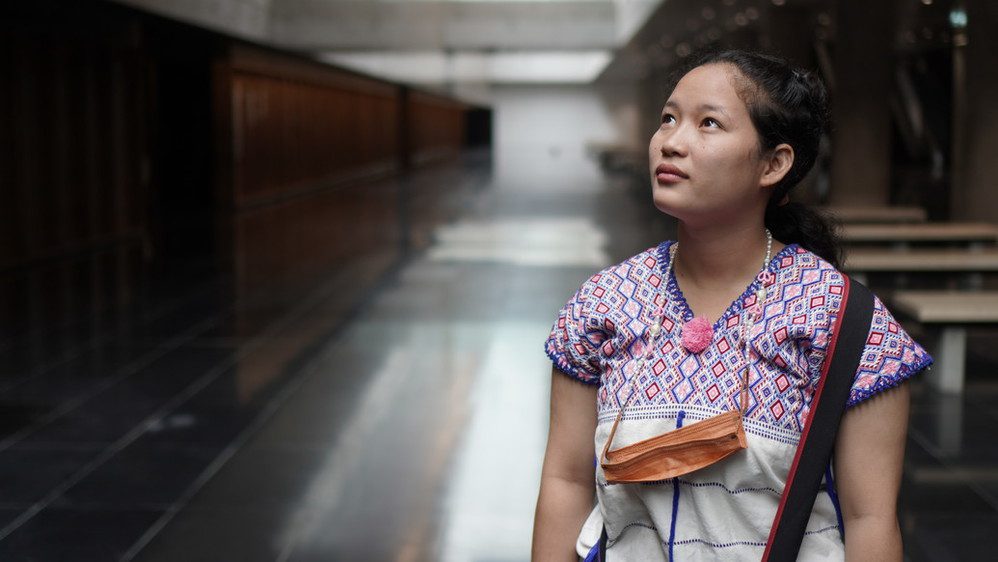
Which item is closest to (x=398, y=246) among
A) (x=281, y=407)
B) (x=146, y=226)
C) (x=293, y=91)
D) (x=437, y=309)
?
(x=146, y=226)

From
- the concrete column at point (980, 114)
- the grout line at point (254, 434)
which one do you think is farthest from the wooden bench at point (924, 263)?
the concrete column at point (980, 114)

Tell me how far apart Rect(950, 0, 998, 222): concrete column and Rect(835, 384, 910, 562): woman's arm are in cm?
1297

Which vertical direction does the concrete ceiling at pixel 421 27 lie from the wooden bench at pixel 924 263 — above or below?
above

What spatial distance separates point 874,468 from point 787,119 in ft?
1.59

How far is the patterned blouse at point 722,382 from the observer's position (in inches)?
61.0

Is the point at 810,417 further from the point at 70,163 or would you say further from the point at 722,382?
the point at 70,163

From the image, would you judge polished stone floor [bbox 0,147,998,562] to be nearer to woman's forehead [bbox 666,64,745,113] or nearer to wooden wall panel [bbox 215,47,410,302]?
wooden wall panel [bbox 215,47,410,302]

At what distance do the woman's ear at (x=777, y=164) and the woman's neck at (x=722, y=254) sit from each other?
0.07 metres

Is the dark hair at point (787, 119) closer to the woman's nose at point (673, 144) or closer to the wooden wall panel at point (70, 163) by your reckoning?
the woman's nose at point (673, 144)

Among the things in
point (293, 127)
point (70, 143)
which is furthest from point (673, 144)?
point (293, 127)

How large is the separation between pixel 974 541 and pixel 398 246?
1100cm

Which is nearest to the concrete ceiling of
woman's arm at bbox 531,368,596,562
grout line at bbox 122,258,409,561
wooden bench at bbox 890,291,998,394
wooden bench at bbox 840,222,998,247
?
grout line at bbox 122,258,409,561

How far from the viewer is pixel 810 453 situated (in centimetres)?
154

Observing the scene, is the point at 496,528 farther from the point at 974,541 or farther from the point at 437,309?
the point at 437,309
